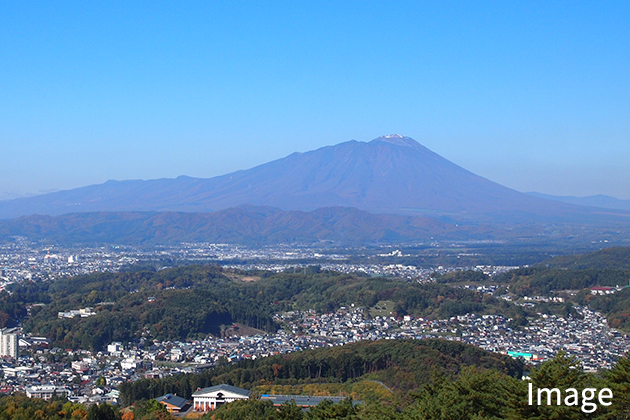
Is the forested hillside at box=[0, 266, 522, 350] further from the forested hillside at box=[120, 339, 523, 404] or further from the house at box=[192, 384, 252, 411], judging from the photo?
the house at box=[192, 384, 252, 411]

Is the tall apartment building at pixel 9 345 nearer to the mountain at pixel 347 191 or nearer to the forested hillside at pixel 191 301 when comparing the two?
the forested hillside at pixel 191 301

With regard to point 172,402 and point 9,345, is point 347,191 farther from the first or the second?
point 172,402

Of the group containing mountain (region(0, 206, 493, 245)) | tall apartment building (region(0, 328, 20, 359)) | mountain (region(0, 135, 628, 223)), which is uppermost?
mountain (region(0, 135, 628, 223))

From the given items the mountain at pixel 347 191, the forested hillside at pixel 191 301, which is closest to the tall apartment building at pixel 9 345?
the forested hillside at pixel 191 301

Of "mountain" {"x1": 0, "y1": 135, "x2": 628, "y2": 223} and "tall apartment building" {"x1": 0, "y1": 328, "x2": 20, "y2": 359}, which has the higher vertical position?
"mountain" {"x1": 0, "y1": 135, "x2": 628, "y2": 223}

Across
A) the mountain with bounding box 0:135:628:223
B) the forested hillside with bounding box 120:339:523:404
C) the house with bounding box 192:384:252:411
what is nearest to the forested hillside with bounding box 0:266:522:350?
the forested hillside with bounding box 120:339:523:404

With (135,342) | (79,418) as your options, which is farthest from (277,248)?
(79,418)
